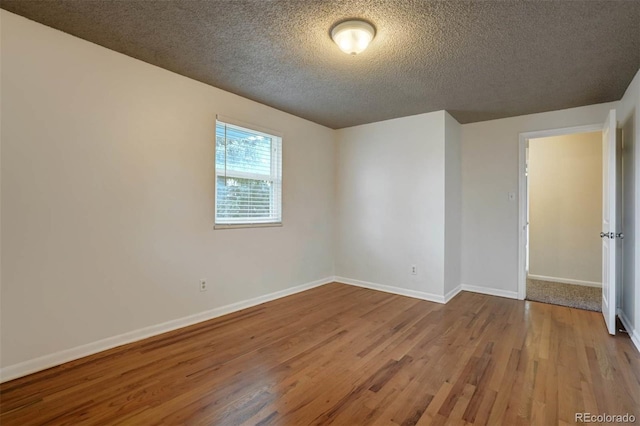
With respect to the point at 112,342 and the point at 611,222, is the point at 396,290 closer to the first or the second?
the point at 611,222

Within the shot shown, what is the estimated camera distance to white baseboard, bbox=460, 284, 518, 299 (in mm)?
4152

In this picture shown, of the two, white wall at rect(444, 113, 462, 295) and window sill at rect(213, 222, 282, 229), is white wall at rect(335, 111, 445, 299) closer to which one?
white wall at rect(444, 113, 462, 295)

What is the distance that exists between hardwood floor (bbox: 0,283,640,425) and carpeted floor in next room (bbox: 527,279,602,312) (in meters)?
0.72

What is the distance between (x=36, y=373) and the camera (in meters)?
2.19

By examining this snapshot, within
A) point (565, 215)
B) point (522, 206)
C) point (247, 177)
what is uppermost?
point (247, 177)

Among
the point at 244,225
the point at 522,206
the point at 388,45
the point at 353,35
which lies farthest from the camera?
the point at 522,206

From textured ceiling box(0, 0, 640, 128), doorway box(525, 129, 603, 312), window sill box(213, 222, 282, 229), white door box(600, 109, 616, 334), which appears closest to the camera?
textured ceiling box(0, 0, 640, 128)

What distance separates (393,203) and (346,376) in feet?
8.89

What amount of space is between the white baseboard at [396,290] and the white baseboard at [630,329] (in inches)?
66.0

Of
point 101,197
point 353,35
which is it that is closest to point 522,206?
point 353,35

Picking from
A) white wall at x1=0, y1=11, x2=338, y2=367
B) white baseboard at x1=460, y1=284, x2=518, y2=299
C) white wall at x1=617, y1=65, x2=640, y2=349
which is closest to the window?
white wall at x1=0, y1=11, x2=338, y2=367

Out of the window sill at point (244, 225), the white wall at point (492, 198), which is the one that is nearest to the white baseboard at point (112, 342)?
the window sill at point (244, 225)

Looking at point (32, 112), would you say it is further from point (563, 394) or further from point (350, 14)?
point (563, 394)

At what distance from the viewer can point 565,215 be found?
195 inches
